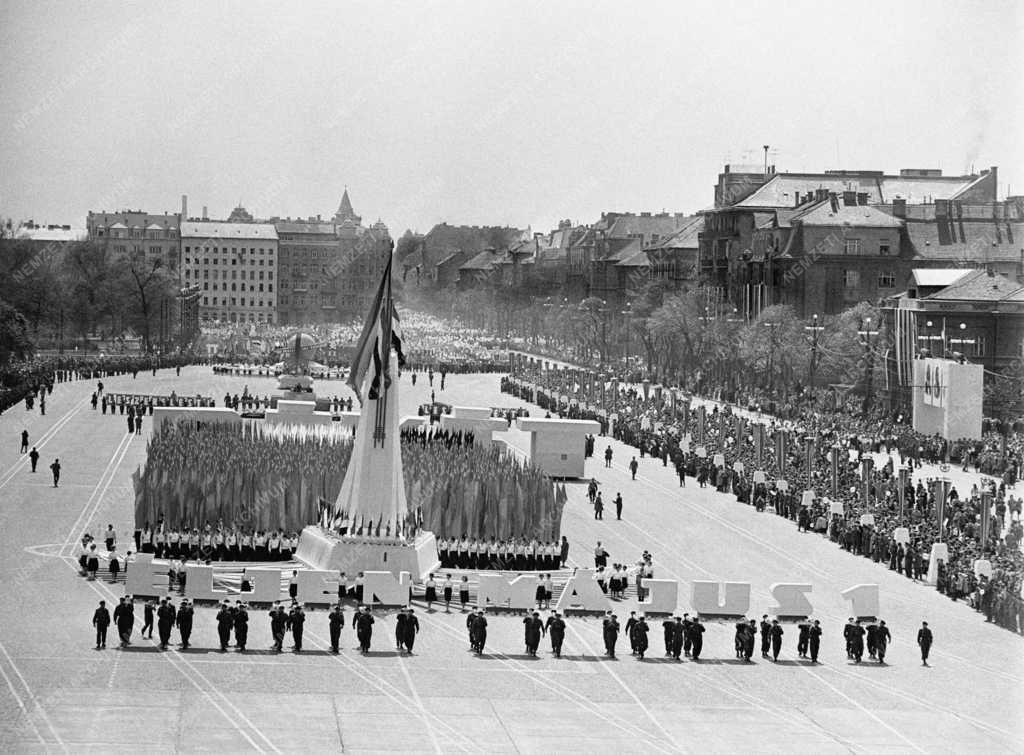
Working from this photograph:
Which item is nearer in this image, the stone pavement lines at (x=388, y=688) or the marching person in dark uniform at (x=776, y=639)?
the stone pavement lines at (x=388, y=688)

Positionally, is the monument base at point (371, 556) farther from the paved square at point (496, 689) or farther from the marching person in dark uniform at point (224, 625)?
the marching person in dark uniform at point (224, 625)

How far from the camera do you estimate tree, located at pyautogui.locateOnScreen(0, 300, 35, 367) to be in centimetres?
8981

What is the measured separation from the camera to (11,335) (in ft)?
298

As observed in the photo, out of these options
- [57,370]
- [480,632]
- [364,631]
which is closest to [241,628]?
[364,631]

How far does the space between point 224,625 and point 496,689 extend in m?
4.70

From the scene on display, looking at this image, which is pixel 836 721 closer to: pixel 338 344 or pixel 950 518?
pixel 950 518

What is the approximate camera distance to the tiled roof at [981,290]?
76125 mm

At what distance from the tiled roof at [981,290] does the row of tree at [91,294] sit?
63.7 metres

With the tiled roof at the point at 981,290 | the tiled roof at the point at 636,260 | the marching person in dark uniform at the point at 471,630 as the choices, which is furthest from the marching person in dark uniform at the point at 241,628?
the tiled roof at the point at 636,260

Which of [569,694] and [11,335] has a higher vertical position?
[11,335]

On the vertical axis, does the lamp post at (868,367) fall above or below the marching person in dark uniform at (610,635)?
above

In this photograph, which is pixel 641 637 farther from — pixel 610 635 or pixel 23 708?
pixel 23 708

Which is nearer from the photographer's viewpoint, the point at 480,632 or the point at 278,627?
the point at 278,627

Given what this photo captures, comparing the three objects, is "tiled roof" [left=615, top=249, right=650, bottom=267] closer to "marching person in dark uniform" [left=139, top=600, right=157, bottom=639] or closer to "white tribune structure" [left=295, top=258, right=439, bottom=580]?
"white tribune structure" [left=295, top=258, right=439, bottom=580]
